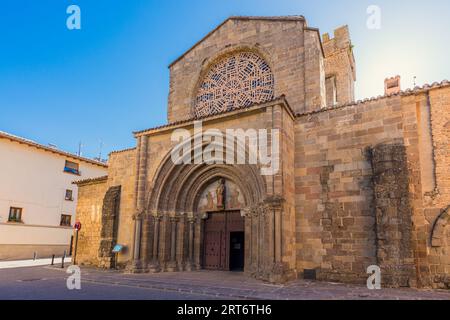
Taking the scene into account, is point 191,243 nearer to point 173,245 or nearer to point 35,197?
point 173,245

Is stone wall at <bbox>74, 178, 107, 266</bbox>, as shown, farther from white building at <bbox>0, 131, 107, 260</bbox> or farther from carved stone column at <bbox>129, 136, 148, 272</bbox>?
white building at <bbox>0, 131, 107, 260</bbox>

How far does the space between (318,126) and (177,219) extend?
5.75 m

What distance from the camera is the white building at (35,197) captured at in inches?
773

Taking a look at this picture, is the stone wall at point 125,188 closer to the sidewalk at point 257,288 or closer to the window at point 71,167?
the sidewalk at point 257,288

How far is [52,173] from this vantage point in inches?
891

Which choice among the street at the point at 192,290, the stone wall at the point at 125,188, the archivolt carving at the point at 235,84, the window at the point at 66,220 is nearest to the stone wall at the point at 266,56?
the archivolt carving at the point at 235,84

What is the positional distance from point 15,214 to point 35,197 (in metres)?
1.57

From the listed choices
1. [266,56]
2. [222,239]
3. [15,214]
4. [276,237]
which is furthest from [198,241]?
[15,214]

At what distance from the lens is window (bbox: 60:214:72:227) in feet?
76.0

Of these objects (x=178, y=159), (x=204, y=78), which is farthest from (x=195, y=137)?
(x=204, y=78)

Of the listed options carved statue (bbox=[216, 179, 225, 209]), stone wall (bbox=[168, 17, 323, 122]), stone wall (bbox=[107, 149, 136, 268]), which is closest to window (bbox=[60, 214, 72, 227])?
stone wall (bbox=[107, 149, 136, 268])

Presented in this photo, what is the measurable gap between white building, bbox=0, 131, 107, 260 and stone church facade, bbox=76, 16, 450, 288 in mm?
7645
